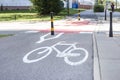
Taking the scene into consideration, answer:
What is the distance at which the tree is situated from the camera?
39781 millimetres

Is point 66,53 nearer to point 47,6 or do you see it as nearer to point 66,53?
point 66,53

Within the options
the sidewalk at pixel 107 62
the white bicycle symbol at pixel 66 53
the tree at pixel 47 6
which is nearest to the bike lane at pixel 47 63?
the white bicycle symbol at pixel 66 53

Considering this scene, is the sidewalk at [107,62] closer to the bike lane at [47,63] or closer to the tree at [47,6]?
the bike lane at [47,63]

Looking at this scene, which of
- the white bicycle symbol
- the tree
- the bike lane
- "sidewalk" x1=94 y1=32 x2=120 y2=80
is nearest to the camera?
"sidewalk" x1=94 y1=32 x2=120 y2=80

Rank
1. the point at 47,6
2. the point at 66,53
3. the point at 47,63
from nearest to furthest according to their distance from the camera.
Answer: the point at 47,63
the point at 66,53
the point at 47,6

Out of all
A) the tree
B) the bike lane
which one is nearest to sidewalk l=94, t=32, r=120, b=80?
the bike lane

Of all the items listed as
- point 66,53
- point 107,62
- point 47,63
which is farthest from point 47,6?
point 107,62

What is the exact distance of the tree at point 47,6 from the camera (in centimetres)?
3978

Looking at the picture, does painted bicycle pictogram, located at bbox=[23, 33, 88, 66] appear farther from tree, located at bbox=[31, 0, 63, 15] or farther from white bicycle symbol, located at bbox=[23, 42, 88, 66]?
tree, located at bbox=[31, 0, 63, 15]

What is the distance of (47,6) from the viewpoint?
40312mm

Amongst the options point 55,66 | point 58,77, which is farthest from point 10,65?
point 58,77

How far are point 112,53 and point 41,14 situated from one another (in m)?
31.0

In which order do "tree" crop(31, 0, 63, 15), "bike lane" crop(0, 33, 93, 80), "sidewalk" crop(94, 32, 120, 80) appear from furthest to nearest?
"tree" crop(31, 0, 63, 15) < "bike lane" crop(0, 33, 93, 80) < "sidewalk" crop(94, 32, 120, 80)

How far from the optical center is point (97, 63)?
28.3 feet
